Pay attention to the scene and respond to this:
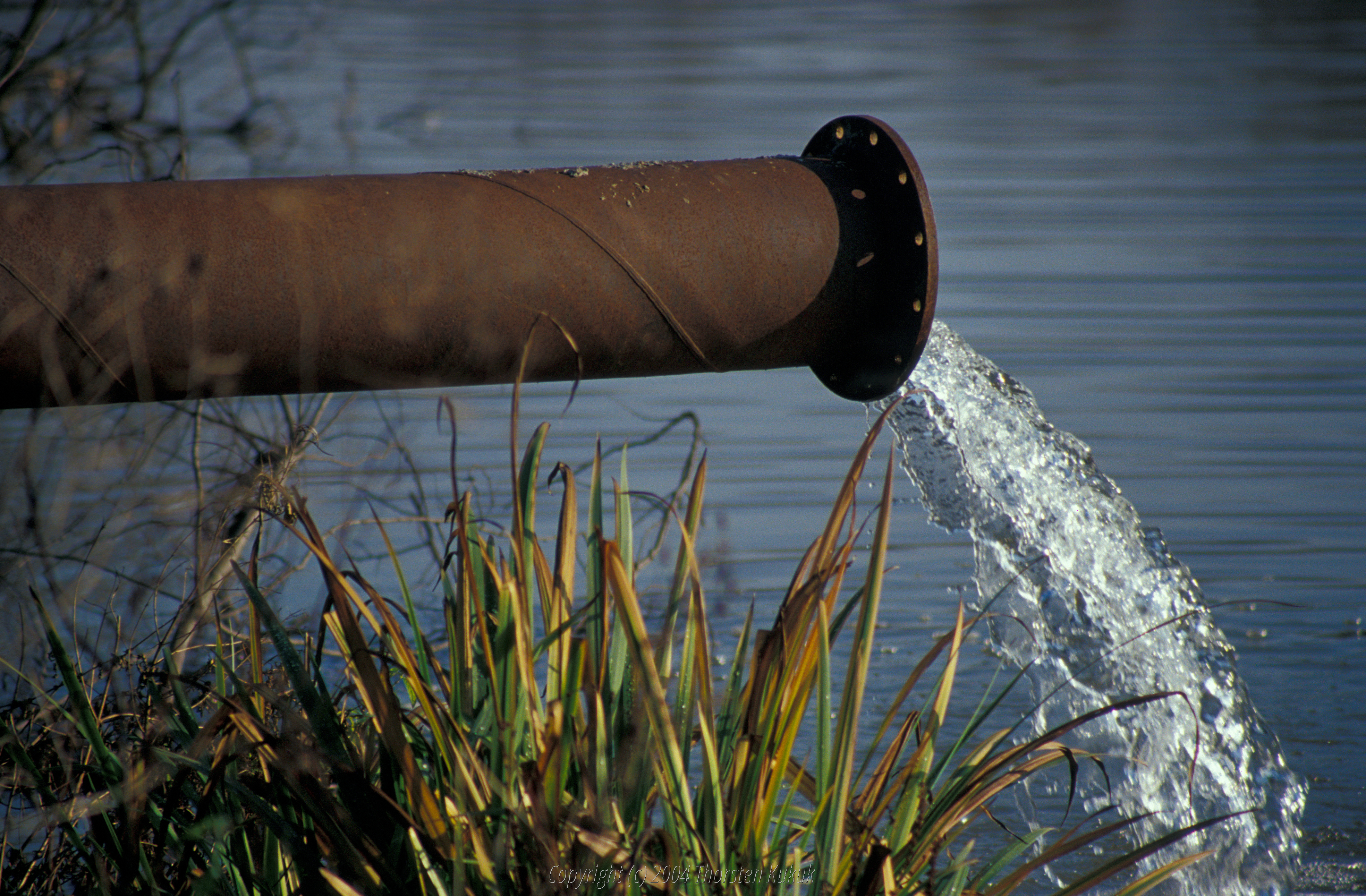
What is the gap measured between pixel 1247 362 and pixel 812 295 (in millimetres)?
6383

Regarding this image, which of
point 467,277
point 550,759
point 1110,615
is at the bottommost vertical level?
point 1110,615

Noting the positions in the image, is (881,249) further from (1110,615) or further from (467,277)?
(1110,615)

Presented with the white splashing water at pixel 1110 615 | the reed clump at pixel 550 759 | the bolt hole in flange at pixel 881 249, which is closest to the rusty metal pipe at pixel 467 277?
the bolt hole in flange at pixel 881 249

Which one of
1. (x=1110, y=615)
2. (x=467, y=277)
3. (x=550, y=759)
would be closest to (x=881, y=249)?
(x=467, y=277)

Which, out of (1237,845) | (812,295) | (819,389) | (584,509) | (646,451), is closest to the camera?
(812,295)

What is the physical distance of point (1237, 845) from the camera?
346 centimetres

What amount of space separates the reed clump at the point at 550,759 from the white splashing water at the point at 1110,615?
1.18 metres

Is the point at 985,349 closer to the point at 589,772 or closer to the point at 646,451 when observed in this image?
the point at 646,451

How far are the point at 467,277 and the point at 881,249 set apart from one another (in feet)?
2.18

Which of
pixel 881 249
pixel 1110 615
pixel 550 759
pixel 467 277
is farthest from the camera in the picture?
pixel 1110 615

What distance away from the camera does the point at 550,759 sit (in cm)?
185

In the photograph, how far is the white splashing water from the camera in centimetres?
337

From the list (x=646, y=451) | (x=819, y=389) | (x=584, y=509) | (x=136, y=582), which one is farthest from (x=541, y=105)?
(x=136, y=582)

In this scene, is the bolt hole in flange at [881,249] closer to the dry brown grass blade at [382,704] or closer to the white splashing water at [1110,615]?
the dry brown grass blade at [382,704]
